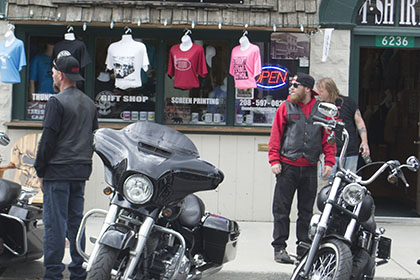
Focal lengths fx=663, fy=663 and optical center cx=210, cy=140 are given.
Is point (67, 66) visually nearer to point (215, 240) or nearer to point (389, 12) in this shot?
point (215, 240)

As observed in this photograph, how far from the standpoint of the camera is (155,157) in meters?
4.36

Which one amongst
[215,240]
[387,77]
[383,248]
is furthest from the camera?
[387,77]

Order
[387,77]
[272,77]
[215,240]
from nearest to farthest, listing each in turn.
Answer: [215,240]
[272,77]
[387,77]

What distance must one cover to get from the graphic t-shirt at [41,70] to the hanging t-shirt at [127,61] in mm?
960

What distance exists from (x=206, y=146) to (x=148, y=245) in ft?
14.3

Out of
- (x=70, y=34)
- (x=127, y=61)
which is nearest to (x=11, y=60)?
(x=70, y=34)

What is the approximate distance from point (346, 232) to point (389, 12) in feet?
15.5

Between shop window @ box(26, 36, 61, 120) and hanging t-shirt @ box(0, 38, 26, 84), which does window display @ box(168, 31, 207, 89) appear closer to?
shop window @ box(26, 36, 61, 120)

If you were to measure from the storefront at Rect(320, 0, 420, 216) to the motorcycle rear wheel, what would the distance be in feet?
17.7

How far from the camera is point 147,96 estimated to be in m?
8.82

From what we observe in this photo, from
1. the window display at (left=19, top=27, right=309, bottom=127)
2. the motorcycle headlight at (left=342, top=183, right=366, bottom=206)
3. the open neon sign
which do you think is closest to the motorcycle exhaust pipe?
the motorcycle headlight at (left=342, top=183, right=366, bottom=206)

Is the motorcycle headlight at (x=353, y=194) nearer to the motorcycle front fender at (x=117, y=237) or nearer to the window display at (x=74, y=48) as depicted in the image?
the motorcycle front fender at (x=117, y=237)

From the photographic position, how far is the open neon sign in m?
8.71

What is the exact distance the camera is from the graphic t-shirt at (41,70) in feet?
28.9
